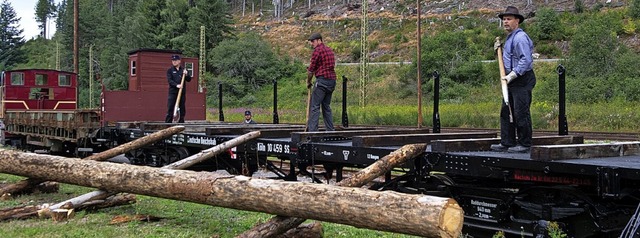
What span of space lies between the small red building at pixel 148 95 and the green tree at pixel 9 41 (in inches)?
2644

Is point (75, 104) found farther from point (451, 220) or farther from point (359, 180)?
point (451, 220)

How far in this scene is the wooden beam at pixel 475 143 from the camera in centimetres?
639

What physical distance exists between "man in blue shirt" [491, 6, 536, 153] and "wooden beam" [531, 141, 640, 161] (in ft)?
2.10

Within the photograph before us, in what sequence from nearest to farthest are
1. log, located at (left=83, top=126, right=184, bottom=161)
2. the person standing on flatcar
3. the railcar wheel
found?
log, located at (left=83, top=126, right=184, bottom=161)
the railcar wheel
the person standing on flatcar

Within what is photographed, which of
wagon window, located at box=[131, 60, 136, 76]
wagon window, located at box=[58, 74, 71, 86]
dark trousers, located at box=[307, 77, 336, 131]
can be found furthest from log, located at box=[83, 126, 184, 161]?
wagon window, located at box=[58, 74, 71, 86]

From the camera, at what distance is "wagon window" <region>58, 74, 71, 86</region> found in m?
22.5

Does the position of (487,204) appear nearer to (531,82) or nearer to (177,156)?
(531,82)

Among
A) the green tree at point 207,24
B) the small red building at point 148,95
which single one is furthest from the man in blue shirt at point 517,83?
the green tree at point 207,24

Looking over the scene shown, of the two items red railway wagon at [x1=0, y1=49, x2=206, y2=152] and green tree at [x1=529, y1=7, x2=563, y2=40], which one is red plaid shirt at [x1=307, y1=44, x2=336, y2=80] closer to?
red railway wagon at [x1=0, y1=49, x2=206, y2=152]

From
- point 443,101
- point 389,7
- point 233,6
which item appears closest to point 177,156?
point 443,101

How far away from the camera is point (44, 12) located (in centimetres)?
13550

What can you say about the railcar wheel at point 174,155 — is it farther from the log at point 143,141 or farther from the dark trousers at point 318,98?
the dark trousers at point 318,98

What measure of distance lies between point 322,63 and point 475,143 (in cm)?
339

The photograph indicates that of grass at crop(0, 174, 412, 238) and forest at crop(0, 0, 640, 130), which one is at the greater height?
forest at crop(0, 0, 640, 130)
